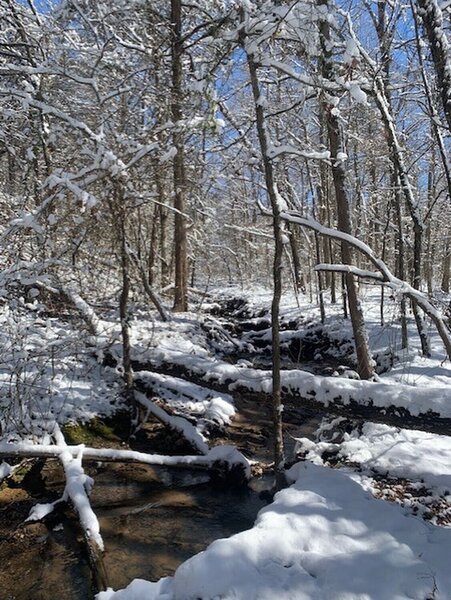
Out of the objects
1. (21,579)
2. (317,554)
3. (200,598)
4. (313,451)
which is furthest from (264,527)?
(313,451)

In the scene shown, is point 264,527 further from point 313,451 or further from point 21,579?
point 313,451

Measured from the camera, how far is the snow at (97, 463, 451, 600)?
3182mm

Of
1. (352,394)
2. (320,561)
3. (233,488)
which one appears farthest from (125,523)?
(352,394)

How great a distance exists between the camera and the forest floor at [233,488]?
11.2ft

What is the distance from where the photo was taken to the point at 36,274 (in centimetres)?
593

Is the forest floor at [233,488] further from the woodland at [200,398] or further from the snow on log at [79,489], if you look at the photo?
the snow on log at [79,489]

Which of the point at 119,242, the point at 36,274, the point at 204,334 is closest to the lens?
the point at 36,274

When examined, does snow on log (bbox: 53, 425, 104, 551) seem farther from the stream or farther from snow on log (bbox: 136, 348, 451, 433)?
snow on log (bbox: 136, 348, 451, 433)

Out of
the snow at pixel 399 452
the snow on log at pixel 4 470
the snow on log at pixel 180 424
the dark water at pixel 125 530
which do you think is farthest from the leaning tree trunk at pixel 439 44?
the snow on log at pixel 4 470

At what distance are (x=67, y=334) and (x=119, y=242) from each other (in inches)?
64.7

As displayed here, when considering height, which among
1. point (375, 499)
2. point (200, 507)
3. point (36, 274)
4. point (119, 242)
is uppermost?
point (119, 242)

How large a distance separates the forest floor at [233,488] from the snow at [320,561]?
0.01 metres

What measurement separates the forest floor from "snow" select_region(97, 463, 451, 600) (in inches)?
0.5

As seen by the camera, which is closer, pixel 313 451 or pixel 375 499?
pixel 375 499
